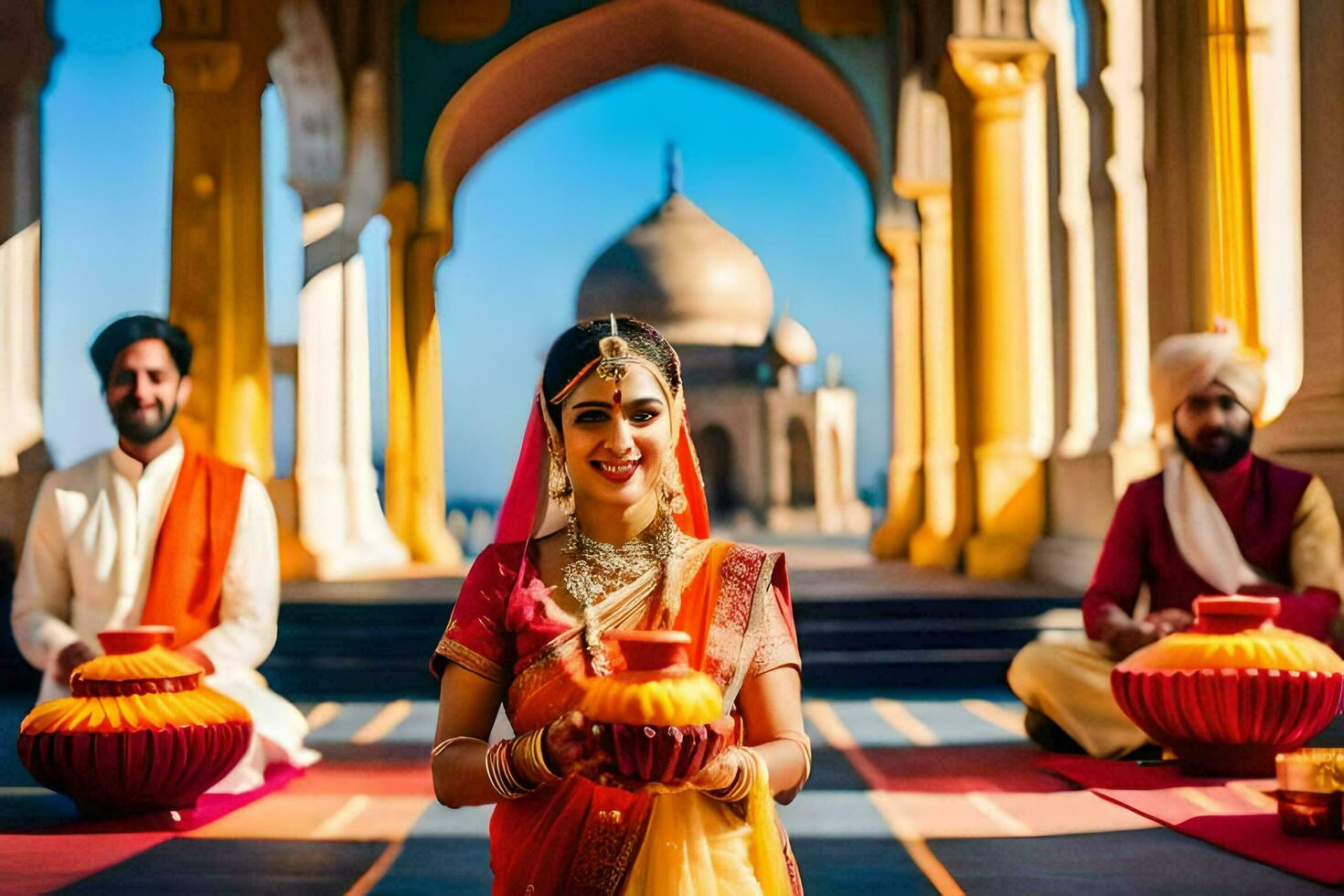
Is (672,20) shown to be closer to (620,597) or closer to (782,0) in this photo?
(782,0)

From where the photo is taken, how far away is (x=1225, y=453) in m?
4.78

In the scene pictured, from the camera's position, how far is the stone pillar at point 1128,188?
8.95 metres

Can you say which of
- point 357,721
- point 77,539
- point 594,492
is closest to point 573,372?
point 594,492

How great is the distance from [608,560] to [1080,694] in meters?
3.17

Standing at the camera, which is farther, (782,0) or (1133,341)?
(782,0)

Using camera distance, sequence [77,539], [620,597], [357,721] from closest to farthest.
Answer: [620,597] → [77,539] → [357,721]

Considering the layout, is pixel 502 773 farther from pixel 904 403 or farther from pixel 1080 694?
pixel 904 403

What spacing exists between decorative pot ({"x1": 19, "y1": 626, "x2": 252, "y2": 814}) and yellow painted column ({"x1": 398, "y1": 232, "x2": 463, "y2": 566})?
941cm

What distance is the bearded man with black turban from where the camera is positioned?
428 centimetres

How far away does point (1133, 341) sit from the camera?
9.02 metres

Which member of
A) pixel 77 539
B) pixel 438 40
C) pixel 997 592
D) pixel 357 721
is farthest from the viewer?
pixel 438 40

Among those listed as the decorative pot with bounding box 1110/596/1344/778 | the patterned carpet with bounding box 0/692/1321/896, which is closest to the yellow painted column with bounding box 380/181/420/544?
the patterned carpet with bounding box 0/692/1321/896

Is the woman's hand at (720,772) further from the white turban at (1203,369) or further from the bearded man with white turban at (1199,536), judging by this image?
the white turban at (1203,369)

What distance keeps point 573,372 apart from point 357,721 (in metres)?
4.41
